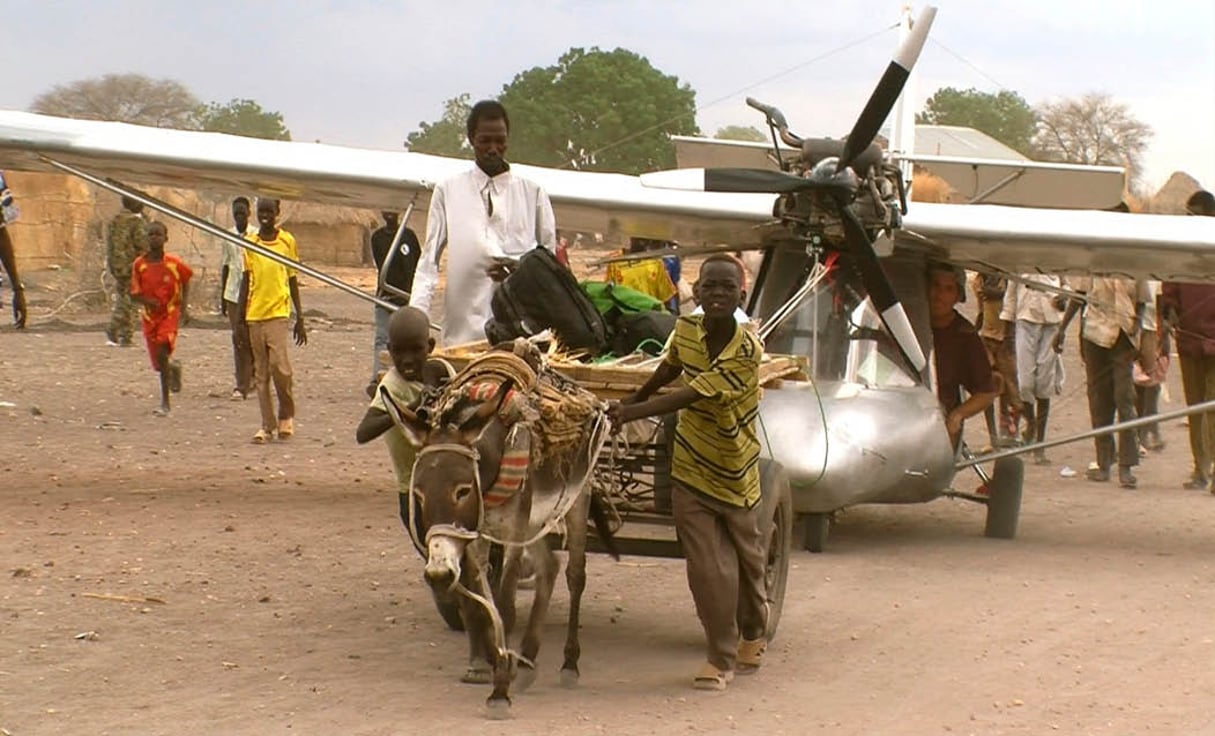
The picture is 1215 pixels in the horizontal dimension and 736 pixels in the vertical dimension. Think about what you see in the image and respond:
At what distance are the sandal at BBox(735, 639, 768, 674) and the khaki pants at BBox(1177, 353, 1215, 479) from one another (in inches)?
319

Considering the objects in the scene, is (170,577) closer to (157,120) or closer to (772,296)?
(772,296)

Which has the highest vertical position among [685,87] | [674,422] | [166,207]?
[685,87]

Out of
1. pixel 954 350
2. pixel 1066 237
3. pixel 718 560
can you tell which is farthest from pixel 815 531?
pixel 718 560

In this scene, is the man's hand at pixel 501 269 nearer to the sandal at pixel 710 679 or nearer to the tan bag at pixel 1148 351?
the sandal at pixel 710 679

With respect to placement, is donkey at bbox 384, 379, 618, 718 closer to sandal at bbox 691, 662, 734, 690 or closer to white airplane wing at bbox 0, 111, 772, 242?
sandal at bbox 691, 662, 734, 690

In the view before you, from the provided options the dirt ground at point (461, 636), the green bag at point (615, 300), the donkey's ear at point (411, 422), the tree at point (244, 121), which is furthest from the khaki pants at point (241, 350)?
the tree at point (244, 121)

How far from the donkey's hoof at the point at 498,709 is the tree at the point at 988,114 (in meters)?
79.7

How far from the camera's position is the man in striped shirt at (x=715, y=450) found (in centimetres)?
705

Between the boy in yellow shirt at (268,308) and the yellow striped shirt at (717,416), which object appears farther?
the boy in yellow shirt at (268,308)

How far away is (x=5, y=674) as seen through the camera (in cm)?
706

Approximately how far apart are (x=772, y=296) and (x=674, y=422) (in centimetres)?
417

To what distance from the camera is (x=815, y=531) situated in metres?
10.8

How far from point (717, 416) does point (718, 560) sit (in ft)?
1.94

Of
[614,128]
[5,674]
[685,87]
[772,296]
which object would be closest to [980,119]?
[685,87]
